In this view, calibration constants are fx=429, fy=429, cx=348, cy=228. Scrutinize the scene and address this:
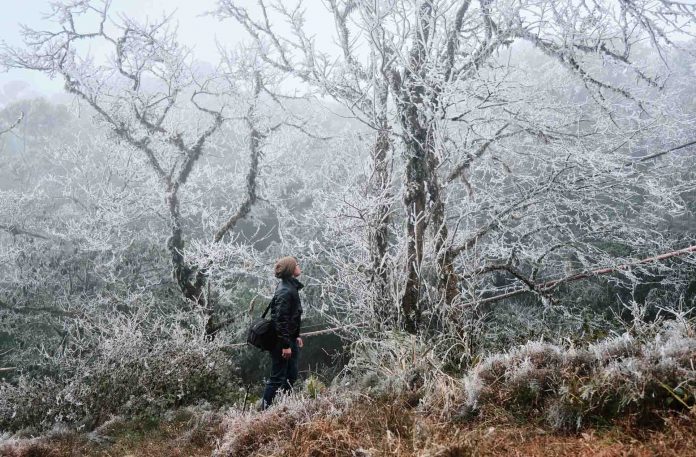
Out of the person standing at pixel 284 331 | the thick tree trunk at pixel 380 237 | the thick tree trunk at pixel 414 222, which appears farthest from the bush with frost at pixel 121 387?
the thick tree trunk at pixel 414 222

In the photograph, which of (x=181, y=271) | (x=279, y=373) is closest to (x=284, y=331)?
(x=279, y=373)

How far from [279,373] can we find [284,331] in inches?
17.8

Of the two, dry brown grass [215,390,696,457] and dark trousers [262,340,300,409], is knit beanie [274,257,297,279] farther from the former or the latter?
dry brown grass [215,390,696,457]

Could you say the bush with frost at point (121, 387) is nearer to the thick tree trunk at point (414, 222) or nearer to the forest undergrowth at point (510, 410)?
the forest undergrowth at point (510, 410)

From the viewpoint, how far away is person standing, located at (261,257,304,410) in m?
4.20

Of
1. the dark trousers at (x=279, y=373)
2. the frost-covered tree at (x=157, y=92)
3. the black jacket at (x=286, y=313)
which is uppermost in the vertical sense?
the frost-covered tree at (x=157, y=92)

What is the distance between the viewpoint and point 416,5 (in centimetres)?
371

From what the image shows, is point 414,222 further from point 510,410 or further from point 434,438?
point 434,438

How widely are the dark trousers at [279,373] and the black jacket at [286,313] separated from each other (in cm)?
15

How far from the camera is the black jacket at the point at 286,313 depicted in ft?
13.8

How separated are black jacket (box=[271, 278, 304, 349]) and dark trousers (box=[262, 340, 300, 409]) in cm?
15

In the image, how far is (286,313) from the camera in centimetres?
425

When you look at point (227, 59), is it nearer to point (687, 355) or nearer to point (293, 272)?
point (293, 272)

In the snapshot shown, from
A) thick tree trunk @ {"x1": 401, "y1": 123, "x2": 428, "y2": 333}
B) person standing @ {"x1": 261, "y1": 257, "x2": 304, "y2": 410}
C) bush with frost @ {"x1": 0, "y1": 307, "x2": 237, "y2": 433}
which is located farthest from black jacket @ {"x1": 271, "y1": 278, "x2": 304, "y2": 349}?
bush with frost @ {"x1": 0, "y1": 307, "x2": 237, "y2": 433}
